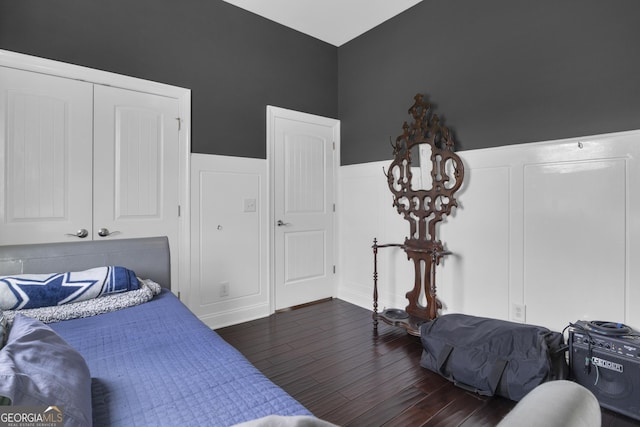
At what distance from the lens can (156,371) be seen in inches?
45.5

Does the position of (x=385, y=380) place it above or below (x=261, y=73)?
below

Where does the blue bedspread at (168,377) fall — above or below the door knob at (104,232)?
below

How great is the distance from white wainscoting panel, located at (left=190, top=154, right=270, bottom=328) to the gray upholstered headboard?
465mm

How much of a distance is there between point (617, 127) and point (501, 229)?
93 cm

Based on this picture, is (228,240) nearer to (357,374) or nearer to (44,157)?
(44,157)

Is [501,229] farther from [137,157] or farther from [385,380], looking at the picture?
[137,157]

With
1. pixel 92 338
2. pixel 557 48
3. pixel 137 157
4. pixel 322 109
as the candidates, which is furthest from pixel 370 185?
pixel 92 338

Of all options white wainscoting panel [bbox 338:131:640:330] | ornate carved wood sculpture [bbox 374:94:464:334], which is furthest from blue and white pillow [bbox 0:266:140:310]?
white wainscoting panel [bbox 338:131:640:330]

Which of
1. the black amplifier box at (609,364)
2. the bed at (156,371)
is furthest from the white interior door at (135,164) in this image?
the black amplifier box at (609,364)

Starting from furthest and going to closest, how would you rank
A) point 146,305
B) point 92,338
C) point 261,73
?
point 261,73 < point 146,305 < point 92,338

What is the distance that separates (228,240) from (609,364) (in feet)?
9.21

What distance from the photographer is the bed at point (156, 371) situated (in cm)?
91

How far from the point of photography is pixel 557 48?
2264 mm

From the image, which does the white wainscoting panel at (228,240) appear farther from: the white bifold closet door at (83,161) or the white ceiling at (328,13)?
the white ceiling at (328,13)
